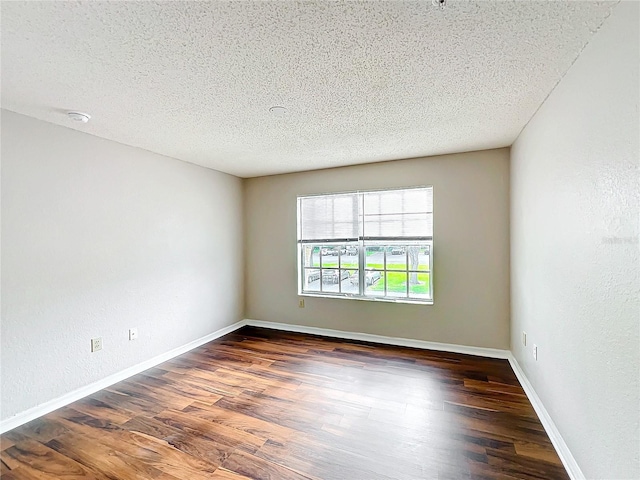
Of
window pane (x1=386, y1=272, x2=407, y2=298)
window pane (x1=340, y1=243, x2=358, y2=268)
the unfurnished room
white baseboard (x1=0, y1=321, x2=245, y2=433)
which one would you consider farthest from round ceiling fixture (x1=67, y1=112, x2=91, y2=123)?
window pane (x1=386, y1=272, x2=407, y2=298)

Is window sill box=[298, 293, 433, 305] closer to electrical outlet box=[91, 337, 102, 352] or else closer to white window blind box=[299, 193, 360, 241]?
white window blind box=[299, 193, 360, 241]

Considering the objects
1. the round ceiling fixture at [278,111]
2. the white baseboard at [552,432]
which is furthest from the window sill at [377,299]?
the round ceiling fixture at [278,111]

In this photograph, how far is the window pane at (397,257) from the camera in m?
3.71

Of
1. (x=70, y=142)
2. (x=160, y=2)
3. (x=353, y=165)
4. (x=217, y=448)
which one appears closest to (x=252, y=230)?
(x=353, y=165)

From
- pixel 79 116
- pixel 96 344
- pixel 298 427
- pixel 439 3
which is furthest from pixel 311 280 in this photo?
pixel 439 3

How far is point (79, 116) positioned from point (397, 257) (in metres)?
3.39

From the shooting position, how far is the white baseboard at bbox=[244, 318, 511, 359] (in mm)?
3295

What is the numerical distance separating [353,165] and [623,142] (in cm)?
289

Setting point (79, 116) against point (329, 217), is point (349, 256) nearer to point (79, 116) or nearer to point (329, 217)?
point (329, 217)

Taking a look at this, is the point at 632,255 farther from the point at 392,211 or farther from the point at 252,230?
the point at 252,230

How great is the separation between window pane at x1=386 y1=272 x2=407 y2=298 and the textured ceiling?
1.75 meters

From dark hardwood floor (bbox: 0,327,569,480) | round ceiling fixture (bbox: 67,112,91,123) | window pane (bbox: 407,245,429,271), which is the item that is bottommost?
dark hardwood floor (bbox: 0,327,569,480)

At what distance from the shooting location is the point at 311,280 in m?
4.30

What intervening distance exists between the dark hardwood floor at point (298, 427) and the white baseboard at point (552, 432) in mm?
41
